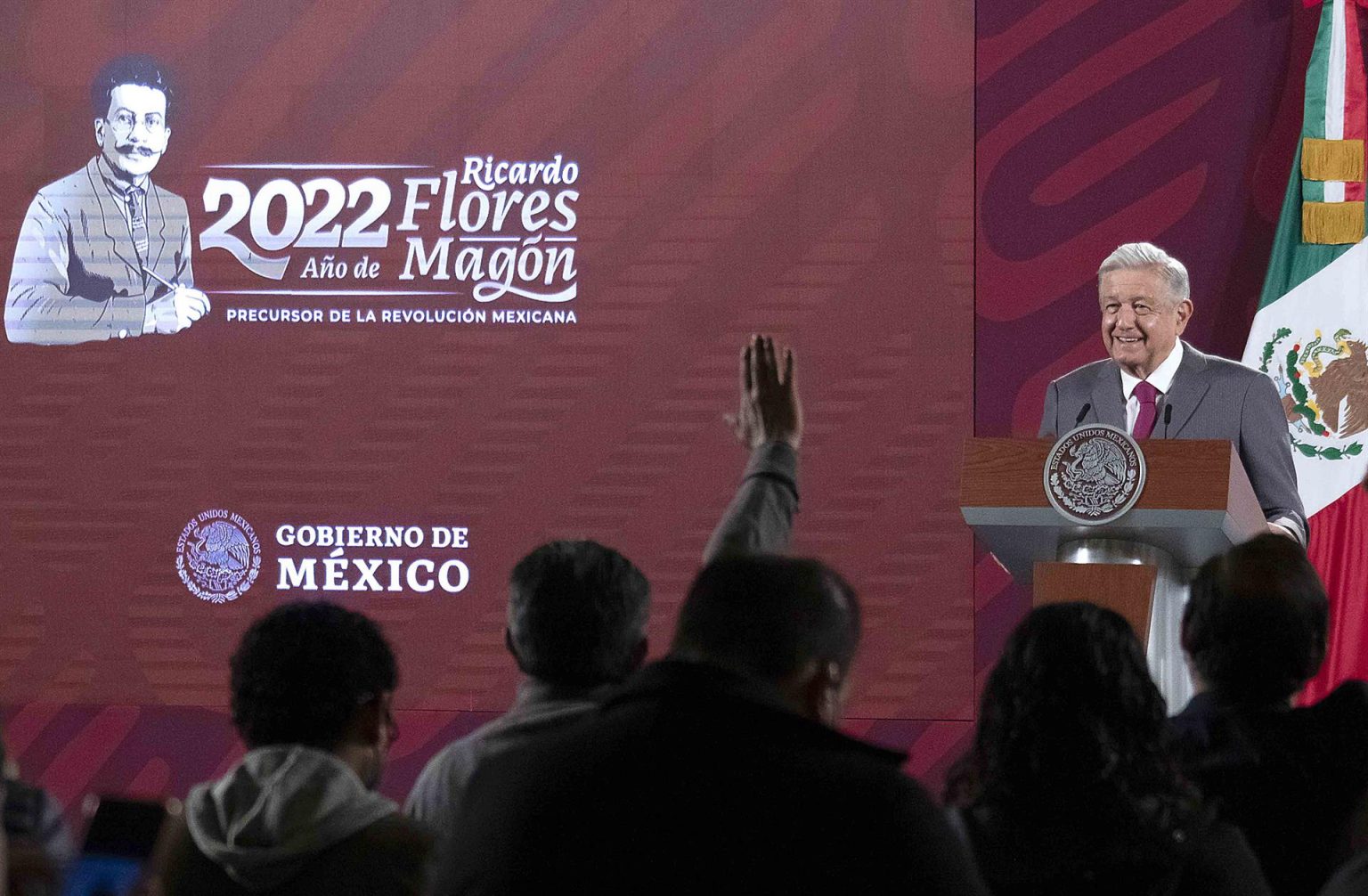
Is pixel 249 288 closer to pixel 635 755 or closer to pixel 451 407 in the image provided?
pixel 451 407

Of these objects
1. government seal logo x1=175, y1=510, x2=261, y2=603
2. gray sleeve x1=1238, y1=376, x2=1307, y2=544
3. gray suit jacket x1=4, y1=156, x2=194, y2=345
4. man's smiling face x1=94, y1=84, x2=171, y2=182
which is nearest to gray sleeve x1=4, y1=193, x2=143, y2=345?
gray suit jacket x1=4, y1=156, x2=194, y2=345

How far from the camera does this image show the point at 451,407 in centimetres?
600

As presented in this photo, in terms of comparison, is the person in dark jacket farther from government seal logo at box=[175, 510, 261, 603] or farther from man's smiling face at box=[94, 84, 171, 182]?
man's smiling face at box=[94, 84, 171, 182]

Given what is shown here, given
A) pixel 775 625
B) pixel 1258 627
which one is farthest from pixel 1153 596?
pixel 775 625

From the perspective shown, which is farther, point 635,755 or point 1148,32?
point 1148,32

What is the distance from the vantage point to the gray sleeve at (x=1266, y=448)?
161 inches

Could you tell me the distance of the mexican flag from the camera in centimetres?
559

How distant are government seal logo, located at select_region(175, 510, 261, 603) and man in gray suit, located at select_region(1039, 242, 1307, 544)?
9.14ft

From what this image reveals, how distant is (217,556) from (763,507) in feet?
14.5

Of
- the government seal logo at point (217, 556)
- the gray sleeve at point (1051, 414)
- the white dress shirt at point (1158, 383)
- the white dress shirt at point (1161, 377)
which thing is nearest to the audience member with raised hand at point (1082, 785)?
the gray sleeve at point (1051, 414)

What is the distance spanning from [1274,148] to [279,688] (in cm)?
464

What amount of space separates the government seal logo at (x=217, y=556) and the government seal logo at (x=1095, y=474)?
3.46 metres

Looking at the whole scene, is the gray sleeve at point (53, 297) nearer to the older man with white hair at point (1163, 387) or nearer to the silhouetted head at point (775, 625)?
the older man with white hair at point (1163, 387)

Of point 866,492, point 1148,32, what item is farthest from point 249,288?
point 1148,32
